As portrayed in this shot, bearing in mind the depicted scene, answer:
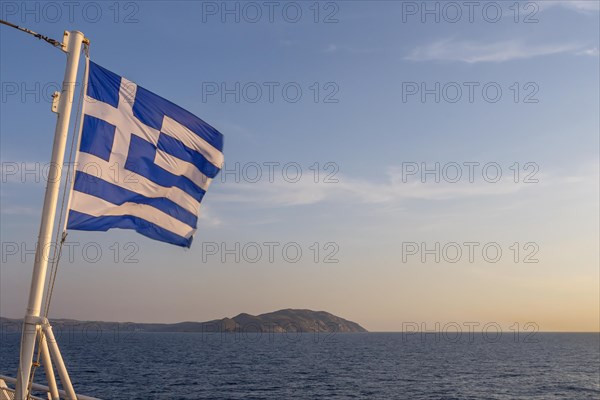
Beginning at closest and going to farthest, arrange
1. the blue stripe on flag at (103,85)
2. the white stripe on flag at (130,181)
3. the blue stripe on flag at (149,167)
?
the white stripe on flag at (130,181)
the blue stripe on flag at (103,85)
the blue stripe on flag at (149,167)

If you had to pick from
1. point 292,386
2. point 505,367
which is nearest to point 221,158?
point 292,386

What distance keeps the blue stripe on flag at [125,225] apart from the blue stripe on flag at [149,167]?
85 centimetres

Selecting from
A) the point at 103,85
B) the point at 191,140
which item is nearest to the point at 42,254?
the point at 103,85

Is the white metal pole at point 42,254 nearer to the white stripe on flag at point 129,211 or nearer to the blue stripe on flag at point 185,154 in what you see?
the white stripe on flag at point 129,211

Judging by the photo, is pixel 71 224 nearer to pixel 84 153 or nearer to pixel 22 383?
pixel 84 153

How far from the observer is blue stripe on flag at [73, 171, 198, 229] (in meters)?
9.46

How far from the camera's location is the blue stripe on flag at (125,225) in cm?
938

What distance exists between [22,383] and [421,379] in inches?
2738

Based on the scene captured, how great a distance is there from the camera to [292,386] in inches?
2424

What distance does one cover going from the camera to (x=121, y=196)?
10.1 meters

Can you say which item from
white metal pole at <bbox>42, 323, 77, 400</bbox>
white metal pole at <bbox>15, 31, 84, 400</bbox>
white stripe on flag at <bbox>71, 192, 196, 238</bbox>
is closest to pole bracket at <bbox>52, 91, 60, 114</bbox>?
white metal pole at <bbox>15, 31, 84, 400</bbox>

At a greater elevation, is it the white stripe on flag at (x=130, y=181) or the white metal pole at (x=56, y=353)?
the white stripe on flag at (x=130, y=181)

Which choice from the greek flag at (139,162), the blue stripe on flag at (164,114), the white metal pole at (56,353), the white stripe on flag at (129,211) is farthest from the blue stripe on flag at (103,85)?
the white metal pole at (56,353)

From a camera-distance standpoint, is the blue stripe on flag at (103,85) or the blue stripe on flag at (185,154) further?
the blue stripe on flag at (185,154)
